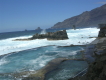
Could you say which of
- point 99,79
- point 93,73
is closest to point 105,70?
point 99,79

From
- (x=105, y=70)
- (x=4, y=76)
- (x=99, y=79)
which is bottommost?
(x=4, y=76)

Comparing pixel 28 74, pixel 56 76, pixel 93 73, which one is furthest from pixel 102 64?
pixel 28 74

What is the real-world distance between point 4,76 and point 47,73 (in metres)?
4.75

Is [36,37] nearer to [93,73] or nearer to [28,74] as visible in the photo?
[28,74]

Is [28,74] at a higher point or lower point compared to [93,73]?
lower

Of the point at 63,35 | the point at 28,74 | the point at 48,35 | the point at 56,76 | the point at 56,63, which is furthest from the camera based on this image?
the point at 48,35

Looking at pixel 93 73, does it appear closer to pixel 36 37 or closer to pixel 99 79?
pixel 99 79

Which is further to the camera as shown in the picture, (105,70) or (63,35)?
(63,35)

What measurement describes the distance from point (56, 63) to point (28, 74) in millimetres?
4620

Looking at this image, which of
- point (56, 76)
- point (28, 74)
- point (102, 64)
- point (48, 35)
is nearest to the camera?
point (102, 64)

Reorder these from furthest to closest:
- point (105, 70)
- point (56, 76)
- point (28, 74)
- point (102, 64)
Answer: point (28, 74), point (56, 76), point (102, 64), point (105, 70)

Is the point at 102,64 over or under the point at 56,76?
over

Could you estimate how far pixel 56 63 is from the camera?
54.2 feet

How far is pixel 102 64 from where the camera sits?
249 inches
